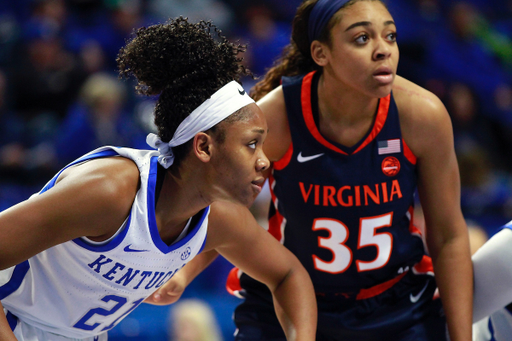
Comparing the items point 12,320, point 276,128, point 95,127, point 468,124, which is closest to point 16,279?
point 12,320

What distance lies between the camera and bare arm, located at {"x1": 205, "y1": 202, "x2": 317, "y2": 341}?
7.20 ft

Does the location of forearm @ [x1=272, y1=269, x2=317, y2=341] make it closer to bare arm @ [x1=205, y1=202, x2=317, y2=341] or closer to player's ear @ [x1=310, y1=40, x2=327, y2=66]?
bare arm @ [x1=205, y1=202, x2=317, y2=341]

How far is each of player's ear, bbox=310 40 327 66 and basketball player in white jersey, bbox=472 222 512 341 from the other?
3.39ft

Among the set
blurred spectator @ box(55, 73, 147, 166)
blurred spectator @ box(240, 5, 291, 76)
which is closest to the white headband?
blurred spectator @ box(55, 73, 147, 166)

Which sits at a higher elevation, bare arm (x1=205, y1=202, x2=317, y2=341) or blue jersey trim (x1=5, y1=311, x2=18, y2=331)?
bare arm (x1=205, y1=202, x2=317, y2=341)

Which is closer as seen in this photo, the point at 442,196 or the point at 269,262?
the point at 269,262

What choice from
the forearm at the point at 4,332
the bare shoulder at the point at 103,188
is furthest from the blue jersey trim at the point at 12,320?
the bare shoulder at the point at 103,188

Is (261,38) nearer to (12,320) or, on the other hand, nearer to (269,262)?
(269,262)

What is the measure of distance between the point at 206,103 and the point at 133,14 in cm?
448

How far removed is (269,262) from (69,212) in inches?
33.5

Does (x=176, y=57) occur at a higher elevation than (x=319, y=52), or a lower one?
lower

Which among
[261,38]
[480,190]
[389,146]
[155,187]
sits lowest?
[155,187]

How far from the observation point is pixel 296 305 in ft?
7.47

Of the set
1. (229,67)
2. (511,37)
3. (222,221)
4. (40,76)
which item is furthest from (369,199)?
(511,37)
